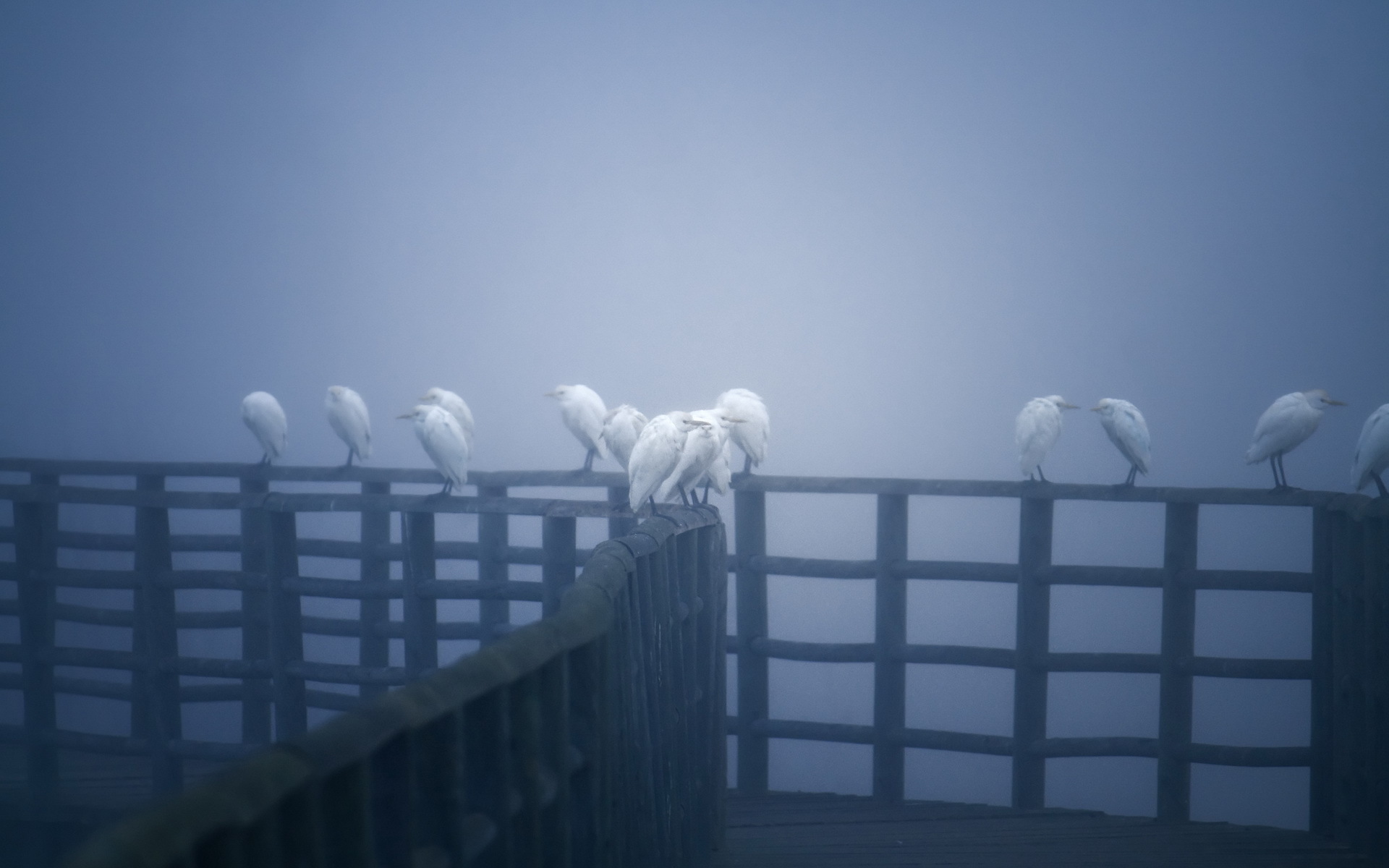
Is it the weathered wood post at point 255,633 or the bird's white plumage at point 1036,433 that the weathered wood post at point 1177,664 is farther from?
the weathered wood post at point 255,633

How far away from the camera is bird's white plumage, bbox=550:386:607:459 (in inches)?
235

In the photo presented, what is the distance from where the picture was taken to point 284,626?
12.1 ft

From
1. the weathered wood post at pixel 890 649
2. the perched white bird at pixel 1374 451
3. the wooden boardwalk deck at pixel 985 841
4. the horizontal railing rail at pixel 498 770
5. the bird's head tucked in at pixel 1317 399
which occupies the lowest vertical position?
the wooden boardwalk deck at pixel 985 841

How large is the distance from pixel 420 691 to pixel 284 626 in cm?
304

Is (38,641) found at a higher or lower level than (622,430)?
lower

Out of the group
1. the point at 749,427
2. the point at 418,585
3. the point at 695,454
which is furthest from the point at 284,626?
the point at 749,427

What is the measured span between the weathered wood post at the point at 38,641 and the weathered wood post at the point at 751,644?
104 inches

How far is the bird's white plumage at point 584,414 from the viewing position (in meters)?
5.96

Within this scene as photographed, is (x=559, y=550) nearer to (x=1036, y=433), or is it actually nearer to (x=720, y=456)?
(x=720, y=456)

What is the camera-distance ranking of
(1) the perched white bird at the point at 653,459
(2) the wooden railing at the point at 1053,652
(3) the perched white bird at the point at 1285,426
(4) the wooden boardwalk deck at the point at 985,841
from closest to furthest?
1. (4) the wooden boardwalk deck at the point at 985,841
2. (2) the wooden railing at the point at 1053,652
3. (1) the perched white bird at the point at 653,459
4. (3) the perched white bird at the point at 1285,426

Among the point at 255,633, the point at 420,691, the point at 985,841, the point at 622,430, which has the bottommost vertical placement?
the point at 985,841

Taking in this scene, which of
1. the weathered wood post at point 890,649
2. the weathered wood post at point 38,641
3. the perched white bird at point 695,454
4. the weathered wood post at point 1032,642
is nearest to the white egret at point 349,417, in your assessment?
the weathered wood post at point 38,641

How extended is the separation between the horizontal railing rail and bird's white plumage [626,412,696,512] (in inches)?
54.7

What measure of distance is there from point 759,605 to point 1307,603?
Result: 5845 mm
